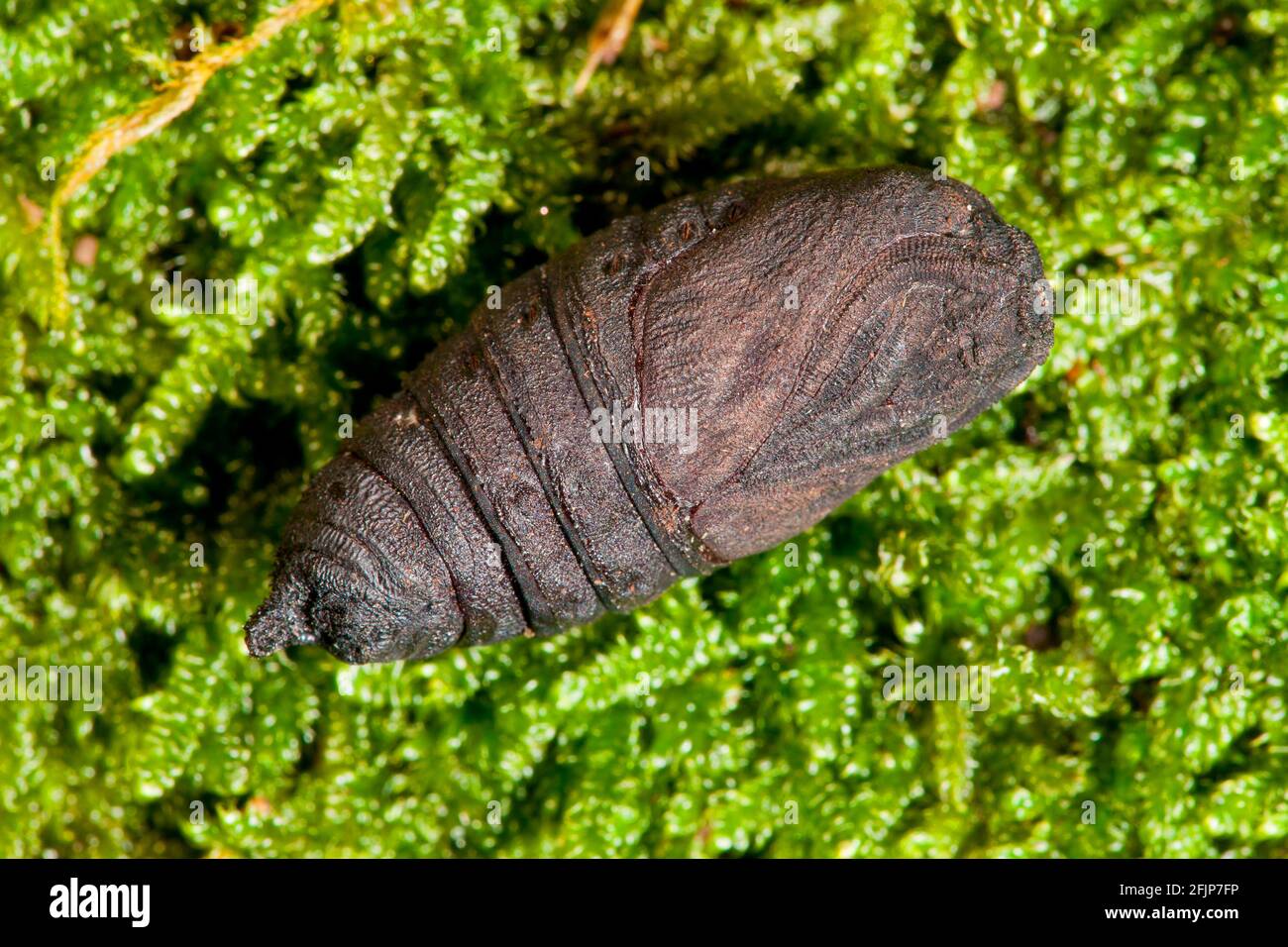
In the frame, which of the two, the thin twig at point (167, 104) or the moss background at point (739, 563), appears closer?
the thin twig at point (167, 104)

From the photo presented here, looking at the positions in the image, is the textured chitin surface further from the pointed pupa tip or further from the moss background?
the moss background

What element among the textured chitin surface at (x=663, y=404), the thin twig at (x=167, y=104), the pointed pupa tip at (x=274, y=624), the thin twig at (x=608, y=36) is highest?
the thin twig at (x=608, y=36)

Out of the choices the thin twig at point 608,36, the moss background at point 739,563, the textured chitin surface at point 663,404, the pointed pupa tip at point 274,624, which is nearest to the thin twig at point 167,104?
the moss background at point 739,563

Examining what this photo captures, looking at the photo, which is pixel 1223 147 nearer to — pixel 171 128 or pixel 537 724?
pixel 537 724

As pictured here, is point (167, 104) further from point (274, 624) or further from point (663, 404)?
point (663, 404)

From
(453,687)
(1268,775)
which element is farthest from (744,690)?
(1268,775)

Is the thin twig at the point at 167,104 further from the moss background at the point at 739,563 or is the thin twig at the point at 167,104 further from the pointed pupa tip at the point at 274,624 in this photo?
the pointed pupa tip at the point at 274,624

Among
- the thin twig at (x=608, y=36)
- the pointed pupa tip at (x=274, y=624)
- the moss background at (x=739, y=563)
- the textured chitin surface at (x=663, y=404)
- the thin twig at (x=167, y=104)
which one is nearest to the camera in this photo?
the textured chitin surface at (x=663, y=404)
